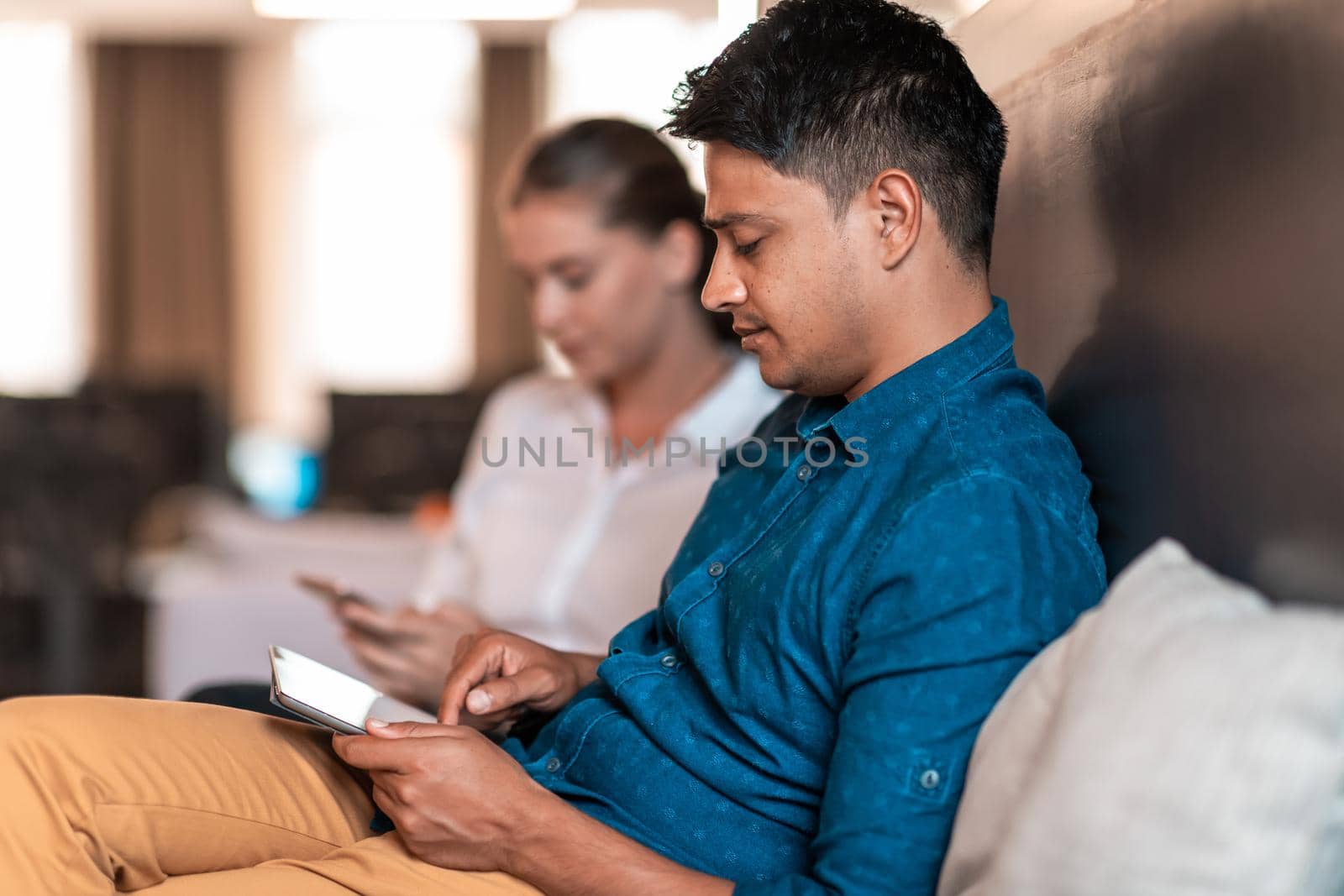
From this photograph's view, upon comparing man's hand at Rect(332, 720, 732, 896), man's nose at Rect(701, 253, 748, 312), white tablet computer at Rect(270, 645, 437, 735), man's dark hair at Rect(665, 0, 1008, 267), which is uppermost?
man's dark hair at Rect(665, 0, 1008, 267)

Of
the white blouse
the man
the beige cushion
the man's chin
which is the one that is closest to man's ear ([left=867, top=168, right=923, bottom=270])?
the man

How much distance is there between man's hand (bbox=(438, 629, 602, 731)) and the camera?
1170 millimetres

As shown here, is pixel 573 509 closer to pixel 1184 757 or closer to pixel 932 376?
pixel 932 376

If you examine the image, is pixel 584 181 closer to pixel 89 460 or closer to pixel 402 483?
pixel 89 460

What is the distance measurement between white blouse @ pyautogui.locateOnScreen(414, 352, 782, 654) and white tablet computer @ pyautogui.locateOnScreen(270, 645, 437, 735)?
0.64m

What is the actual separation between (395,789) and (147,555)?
3.85 meters

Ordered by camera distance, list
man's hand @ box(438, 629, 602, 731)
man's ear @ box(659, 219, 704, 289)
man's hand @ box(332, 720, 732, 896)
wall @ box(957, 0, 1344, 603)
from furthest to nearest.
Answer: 1. man's ear @ box(659, 219, 704, 289)
2. man's hand @ box(438, 629, 602, 731)
3. man's hand @ box(332, 720, 732, 896)
4. wall @ box(957, 0, 1344, 603)

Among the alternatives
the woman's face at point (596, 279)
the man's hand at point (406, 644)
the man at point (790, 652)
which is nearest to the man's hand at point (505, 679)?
the man at point (790, 652)

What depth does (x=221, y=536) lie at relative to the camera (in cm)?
283

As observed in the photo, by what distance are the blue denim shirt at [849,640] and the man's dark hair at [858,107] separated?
13cm

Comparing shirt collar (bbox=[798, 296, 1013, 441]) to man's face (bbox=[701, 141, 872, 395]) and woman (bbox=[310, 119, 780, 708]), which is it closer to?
man's face (bbox=[701, 141, 872, 395])

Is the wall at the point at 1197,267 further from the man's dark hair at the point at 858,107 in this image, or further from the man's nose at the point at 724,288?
the man's nose at the point at 724,288

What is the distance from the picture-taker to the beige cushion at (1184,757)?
0.64 metres

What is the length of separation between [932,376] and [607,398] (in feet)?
3.44
